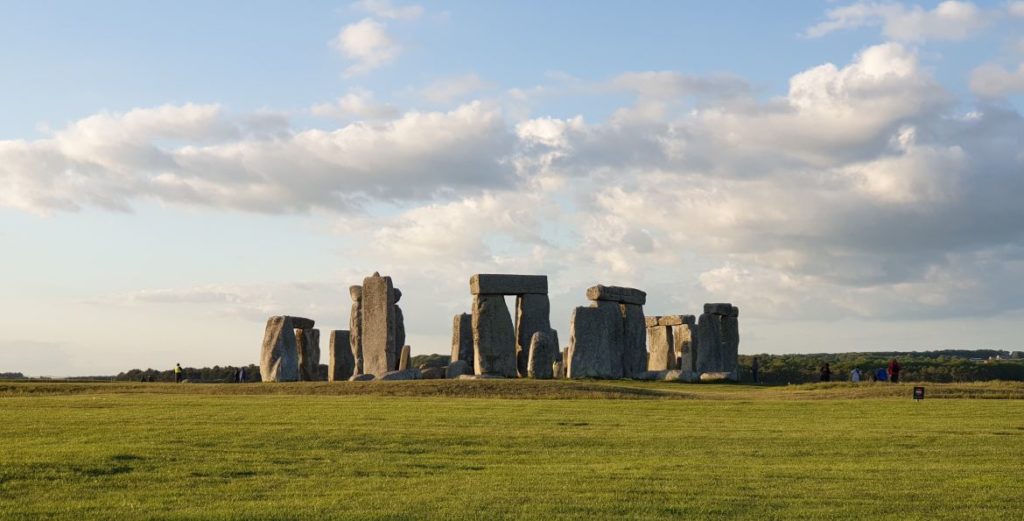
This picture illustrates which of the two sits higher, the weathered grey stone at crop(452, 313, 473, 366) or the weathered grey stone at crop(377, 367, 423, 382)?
the weathered grey stone at crop(452, 313, 473, 366)

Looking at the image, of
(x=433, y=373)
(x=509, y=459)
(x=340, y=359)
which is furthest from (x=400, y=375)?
(x=509, y=459)

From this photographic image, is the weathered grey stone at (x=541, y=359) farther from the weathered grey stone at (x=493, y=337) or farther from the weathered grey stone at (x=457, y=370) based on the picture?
the weathered grey stone at (x=457, y=370)

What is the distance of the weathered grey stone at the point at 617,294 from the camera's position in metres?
41.6

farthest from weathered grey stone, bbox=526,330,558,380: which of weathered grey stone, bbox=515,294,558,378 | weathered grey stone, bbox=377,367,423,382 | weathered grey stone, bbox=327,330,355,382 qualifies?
weathered grey stone, bbox=327,330,355,382

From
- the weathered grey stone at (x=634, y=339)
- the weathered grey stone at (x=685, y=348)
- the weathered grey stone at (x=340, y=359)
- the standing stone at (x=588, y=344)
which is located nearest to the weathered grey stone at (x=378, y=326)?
the weathered grey stone at (x=340, y=359)

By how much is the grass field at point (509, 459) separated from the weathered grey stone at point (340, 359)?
56.1ft

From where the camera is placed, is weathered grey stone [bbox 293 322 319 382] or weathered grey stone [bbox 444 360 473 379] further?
weathered grey stone [bbox 293 322 319 382]

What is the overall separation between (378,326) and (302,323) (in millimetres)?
4728

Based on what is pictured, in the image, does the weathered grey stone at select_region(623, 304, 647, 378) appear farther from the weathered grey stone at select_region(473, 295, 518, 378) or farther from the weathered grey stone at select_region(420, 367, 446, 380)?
the weathered grey stone at select_region(420, 367, 446, 380)

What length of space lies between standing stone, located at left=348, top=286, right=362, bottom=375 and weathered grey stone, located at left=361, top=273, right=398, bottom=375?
1265mm

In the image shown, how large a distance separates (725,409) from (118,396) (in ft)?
46.7

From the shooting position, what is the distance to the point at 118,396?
28984 mm

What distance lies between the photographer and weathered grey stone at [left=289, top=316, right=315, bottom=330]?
43000 millimetres

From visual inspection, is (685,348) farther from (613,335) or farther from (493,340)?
(493,340)
